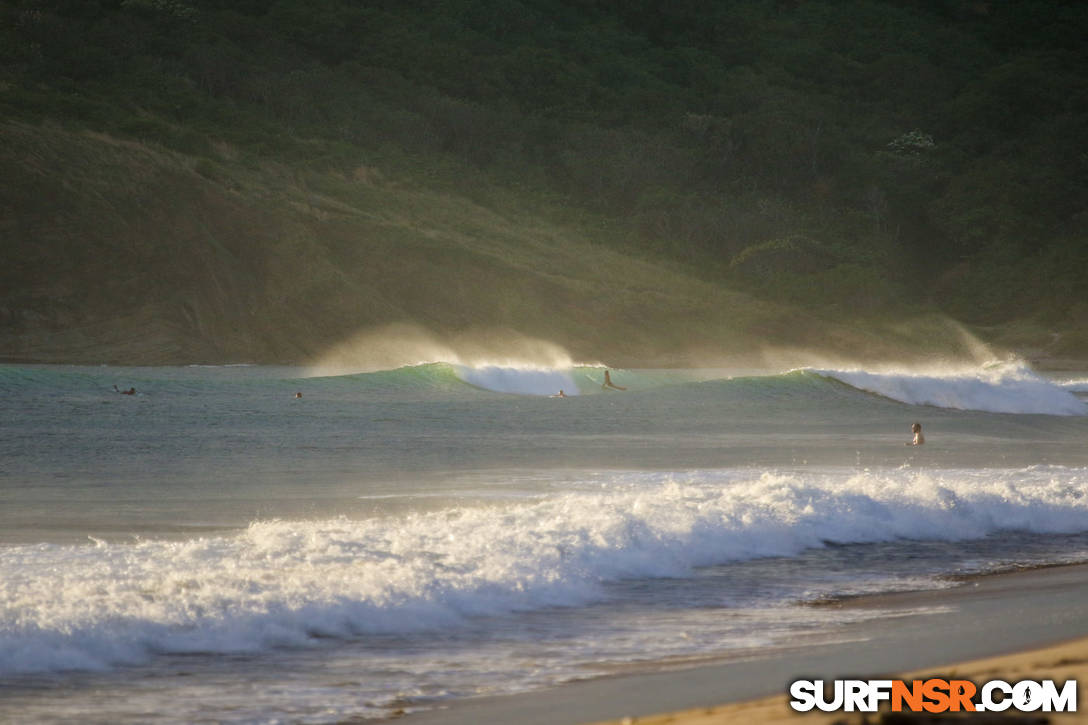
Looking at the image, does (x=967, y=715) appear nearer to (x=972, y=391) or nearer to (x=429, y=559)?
(x=429, y=559)

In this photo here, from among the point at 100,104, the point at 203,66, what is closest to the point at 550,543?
the point at 100,104

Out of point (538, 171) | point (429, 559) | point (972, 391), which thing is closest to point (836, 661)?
point (429, 559)

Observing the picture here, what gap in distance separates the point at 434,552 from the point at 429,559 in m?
0.32

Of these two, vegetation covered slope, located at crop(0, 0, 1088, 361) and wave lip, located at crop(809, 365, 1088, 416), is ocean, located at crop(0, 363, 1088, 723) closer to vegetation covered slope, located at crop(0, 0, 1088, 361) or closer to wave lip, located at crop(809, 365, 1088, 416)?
wave lip, located at crop(809, 365, 1088, 416)

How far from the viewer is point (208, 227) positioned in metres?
83.6

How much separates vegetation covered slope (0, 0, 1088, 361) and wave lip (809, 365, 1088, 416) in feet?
129

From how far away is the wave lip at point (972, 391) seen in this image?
44.8 meters

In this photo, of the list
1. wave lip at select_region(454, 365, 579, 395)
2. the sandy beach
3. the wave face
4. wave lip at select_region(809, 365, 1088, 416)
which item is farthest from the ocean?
wave lip at select_region(454, 365, 579, 395)

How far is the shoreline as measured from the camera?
283 inches

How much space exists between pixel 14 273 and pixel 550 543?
6989 centimetres

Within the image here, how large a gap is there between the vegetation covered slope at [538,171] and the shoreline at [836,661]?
65.5m

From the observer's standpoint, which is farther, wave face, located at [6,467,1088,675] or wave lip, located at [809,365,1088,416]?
wave lip, located at [809,365,1088,416]

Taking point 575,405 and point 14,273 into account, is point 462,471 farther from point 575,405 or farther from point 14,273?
point 14,273

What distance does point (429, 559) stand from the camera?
36.3 ft
